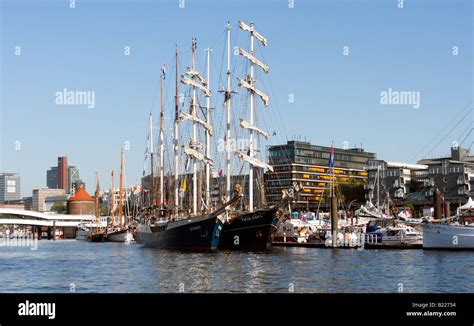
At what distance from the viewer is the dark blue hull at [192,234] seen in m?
88.7

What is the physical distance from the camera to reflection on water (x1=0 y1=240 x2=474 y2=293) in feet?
155

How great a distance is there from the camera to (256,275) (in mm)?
55062

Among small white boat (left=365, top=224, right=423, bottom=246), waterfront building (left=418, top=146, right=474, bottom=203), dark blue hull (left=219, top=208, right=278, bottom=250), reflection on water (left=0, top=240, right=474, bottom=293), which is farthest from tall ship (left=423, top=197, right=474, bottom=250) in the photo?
waterfront building (left=418, top=146, right=474, bottom=203)

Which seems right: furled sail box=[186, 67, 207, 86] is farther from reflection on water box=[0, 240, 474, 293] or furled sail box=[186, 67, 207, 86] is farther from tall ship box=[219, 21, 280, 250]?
reflection on water box=[0, 240, 474, 293]

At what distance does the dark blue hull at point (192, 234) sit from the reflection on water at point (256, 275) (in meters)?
12.9

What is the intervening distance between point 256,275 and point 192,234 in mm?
36181

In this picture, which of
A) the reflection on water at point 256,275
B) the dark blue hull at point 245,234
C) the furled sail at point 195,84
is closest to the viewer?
the reflection on water at point 256,275

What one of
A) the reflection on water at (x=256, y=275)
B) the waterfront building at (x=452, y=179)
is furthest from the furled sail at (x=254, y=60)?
the waterfront building at (x=452, y=179)

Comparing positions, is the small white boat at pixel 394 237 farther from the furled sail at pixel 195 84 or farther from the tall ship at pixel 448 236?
the furled sail at pixel 195 84

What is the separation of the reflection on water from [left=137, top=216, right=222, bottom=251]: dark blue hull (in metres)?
12.9

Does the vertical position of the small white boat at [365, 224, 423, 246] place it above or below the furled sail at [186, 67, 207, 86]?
below

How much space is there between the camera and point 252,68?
4026 inches
